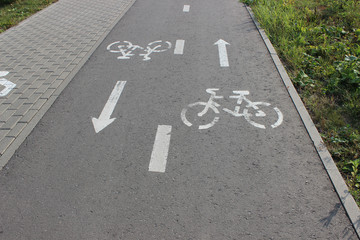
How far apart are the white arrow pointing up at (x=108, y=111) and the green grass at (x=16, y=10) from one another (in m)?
6.44

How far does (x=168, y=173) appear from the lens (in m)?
4.18

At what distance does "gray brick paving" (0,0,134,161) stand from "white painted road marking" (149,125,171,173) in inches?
91.7

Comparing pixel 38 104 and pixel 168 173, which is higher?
pixel 168 173

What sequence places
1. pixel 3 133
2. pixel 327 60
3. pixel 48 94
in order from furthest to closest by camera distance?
pixel 327 60 → pixel 48 94 → pixel 3 133

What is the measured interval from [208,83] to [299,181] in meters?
2.96

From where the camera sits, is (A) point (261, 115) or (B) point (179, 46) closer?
(A) point (261, 115)

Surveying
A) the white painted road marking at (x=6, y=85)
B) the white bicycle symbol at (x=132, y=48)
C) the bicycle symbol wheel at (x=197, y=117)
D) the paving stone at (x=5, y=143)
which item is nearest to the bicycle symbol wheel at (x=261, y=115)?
the bicycle symbol wheel at (x=197, y=117)

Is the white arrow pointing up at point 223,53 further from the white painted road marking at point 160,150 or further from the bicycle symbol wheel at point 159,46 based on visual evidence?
the white painted road marking at point 160,150

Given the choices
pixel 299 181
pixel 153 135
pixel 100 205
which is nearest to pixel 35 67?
pixel 153 135

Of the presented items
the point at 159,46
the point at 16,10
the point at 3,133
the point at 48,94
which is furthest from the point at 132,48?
the point at 16,10

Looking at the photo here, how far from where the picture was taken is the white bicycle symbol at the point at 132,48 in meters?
7.81

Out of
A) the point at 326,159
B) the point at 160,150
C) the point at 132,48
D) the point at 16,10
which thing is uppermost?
the point at 326,159

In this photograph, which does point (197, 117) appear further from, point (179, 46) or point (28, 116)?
point (179, 46)

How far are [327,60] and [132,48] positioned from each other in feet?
15.9
